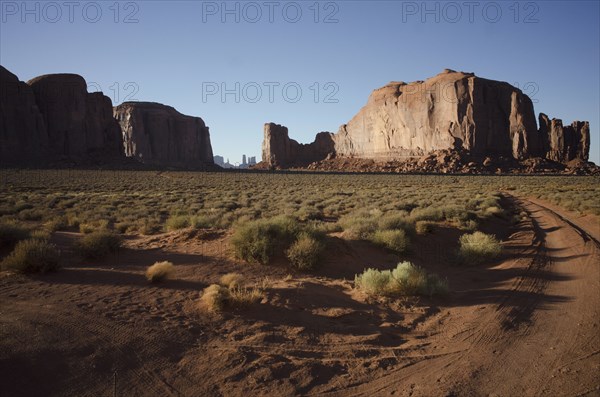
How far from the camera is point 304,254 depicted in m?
8.20

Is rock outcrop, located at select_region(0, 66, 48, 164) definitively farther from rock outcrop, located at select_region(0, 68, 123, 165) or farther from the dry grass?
the dry grass

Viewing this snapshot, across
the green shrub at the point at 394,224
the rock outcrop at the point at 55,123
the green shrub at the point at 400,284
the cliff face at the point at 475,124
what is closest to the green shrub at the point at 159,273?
the green shrub at the point at 400,284

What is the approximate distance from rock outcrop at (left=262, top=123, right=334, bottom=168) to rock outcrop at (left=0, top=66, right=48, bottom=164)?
6939 centimetres

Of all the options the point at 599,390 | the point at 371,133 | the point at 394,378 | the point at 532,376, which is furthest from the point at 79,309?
the point at 371,133

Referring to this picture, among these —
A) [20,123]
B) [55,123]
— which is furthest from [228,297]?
[55,123]

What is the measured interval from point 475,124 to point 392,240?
90882 millimetres

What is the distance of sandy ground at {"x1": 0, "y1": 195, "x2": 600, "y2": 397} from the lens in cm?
404

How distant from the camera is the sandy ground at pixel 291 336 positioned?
4.04m

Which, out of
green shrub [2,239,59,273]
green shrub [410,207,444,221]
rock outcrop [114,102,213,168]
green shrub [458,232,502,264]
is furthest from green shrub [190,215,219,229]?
rock outcrop [114,102,213,168]

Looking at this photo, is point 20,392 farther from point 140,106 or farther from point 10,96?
point 140,106

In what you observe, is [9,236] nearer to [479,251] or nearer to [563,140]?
[479,251]

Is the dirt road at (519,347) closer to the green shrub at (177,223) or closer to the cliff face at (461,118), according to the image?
the green shrub at (177,223)

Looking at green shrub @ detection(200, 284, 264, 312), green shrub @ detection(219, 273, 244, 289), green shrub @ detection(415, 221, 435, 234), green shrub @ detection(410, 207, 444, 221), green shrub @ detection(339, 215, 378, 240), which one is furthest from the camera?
green shrub @ detection(410, 207, 444, 221)

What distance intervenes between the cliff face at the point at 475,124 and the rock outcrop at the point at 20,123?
8787 cm
